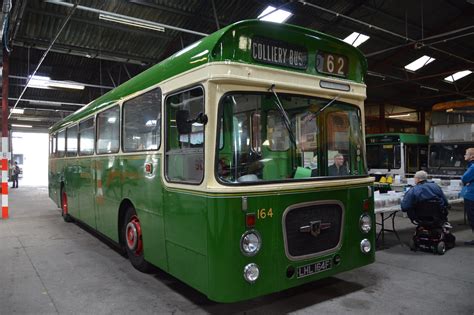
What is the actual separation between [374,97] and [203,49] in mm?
19980

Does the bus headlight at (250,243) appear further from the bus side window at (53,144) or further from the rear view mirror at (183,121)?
the bus side window at (53,144)

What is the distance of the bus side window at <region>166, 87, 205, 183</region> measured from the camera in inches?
136

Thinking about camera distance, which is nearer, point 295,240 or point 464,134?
point 295,240

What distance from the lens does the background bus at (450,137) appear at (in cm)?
1174

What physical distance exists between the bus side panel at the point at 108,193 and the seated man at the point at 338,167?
9.81 feet

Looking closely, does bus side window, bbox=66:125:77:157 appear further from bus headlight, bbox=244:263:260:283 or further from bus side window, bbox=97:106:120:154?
bus headlight, bbox=244:263:260:283

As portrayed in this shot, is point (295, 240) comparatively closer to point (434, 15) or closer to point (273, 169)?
point (273, 169)

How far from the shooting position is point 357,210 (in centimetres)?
423

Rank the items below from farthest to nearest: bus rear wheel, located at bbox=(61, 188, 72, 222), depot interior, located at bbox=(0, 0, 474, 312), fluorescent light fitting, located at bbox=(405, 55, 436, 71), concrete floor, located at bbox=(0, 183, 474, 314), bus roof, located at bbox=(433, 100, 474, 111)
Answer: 1. fluorescent light fitting, located at bbox=(405, 55, 436, 71)
2. bus roof, located at bbox=(433, 100, 474, 111)
3. depot interior, located at bbox=(0, 0, 474, 312)
4. bus rear wheel, located at bbox=(61, 188, 72, 222)
5. concrete floor, located at bbox=(0, 183, 474, 314)

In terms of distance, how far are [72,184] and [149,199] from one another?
4.53 m

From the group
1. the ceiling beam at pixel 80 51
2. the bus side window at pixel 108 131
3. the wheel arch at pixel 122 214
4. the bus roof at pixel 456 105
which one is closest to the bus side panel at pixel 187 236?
the wheel arch at pixel 122 214

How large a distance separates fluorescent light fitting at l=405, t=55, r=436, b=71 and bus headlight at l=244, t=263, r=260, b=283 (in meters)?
16.3

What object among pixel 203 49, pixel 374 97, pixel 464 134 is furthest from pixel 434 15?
pixel 203 49

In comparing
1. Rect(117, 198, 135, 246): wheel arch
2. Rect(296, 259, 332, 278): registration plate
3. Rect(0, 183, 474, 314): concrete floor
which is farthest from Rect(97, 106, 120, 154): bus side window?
Rect(296, 259, 332, 278): registration plate
